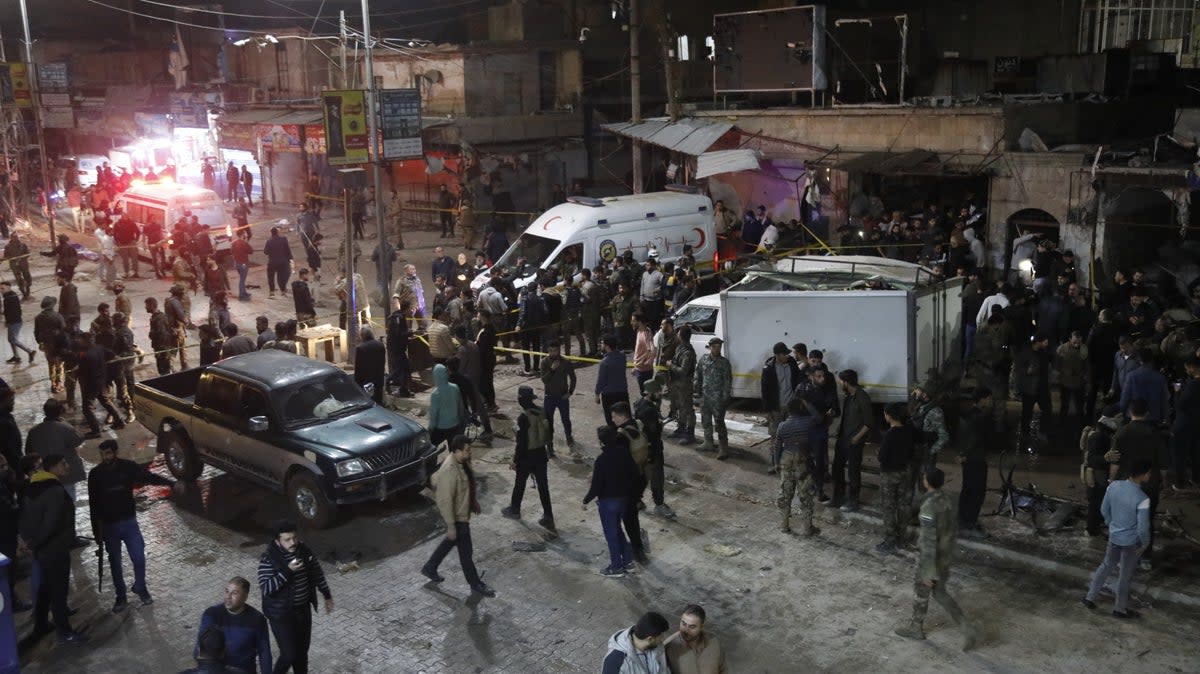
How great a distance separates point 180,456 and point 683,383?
20.6 ft

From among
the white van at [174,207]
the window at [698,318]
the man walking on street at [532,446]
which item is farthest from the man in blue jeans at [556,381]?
the white van at [174,207]

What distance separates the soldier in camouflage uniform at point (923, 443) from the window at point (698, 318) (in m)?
4.73

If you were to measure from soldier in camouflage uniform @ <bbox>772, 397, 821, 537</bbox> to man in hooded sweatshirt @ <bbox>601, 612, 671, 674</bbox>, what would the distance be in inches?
185

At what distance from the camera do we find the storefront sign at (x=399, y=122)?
18.5m

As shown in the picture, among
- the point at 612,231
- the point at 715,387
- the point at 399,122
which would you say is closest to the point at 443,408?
the point at 715,387

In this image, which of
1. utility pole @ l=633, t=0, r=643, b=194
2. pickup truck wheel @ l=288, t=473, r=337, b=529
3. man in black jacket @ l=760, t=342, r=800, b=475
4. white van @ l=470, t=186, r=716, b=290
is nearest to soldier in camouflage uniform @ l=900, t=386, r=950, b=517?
man in black jacket @ l=760, t=342, r=800, b=475

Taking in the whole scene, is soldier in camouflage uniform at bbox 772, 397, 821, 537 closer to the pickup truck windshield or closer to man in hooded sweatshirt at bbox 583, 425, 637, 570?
man in hooded sweatshirt at bbox 583, 425, 637, 570

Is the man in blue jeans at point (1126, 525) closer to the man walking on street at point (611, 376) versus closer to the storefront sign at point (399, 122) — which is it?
the man walking on street at point (611, 376)

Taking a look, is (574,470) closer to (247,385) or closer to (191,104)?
(247,385)

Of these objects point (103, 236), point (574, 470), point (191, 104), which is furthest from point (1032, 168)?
point (191, 104)

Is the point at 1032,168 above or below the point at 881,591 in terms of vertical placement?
above

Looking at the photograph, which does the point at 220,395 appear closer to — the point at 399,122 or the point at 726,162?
the point at 399,122

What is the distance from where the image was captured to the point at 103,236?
25.7 meters

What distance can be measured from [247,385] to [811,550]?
21.2 ft
